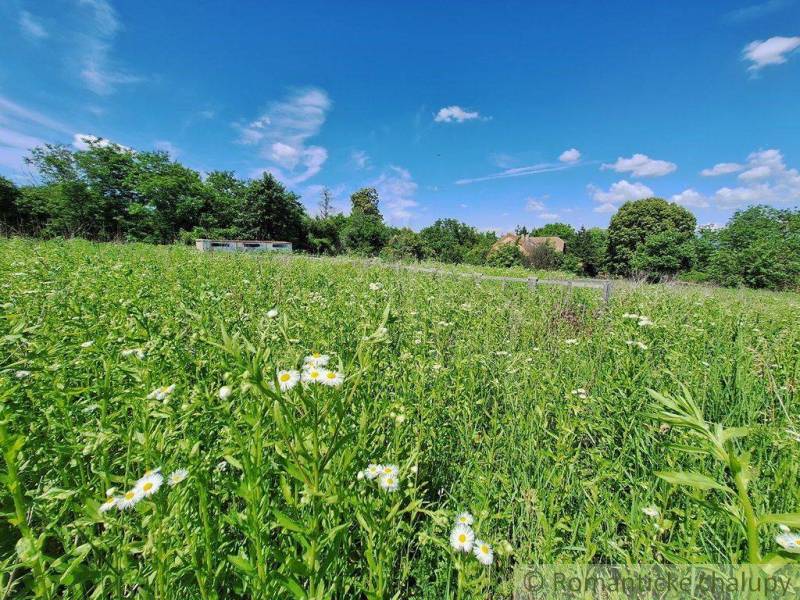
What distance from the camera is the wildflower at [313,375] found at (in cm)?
104

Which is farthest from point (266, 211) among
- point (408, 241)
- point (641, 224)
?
point (641, 224)

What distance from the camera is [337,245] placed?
150ft

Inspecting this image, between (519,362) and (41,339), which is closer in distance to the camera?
(41,339)

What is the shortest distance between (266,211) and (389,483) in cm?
4203

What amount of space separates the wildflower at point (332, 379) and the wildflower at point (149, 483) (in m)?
0.55

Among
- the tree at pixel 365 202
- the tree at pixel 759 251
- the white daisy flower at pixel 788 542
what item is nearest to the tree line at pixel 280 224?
the tree at pixel 759 251

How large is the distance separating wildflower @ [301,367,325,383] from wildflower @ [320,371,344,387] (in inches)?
0.5

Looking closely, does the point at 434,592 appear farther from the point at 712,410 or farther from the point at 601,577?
the point at 712,410

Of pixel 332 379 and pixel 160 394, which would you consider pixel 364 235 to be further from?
pixel 332 379

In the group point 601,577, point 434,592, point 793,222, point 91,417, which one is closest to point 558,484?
point 601,577

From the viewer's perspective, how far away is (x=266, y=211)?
3853 centimetres

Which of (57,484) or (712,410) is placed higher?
(57,484)

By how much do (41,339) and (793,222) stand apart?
5700 cm

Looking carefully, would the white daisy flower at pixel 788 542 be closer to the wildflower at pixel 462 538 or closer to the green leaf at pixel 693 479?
the green leaf at pixel 693 479
